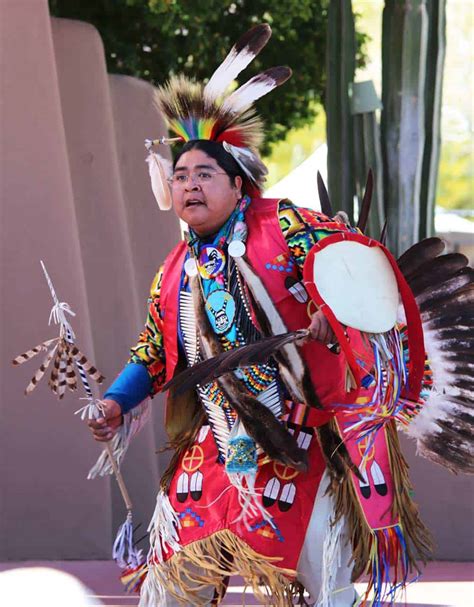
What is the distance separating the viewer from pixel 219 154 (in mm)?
3939

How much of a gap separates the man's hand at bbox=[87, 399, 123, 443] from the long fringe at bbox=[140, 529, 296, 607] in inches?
17.5

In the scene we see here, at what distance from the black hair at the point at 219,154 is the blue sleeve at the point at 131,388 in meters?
0.73

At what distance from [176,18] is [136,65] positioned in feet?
1.72

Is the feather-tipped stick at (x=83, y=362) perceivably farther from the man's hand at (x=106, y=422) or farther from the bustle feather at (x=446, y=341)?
the bustle feather at (x=446, y=341)

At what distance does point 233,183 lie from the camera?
13.0 ft

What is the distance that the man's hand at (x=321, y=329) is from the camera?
11.6ft

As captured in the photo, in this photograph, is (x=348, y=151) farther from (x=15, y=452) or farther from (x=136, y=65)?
(x=15, y=452)

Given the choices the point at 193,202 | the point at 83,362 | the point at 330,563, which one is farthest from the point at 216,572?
the point at 193,202

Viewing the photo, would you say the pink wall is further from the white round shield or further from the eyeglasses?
the white round shield

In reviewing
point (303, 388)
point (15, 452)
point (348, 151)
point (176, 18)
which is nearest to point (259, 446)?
point (303, 388)

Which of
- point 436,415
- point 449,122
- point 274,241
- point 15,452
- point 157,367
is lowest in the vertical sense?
point 449,122

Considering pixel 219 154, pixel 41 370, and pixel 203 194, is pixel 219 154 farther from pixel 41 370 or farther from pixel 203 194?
pixel 41 370

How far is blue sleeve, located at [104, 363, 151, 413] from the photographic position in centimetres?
402

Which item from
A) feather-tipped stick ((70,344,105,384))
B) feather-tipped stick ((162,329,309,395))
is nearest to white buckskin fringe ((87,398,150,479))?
feather-tipped stick ((70,344,105,384))
